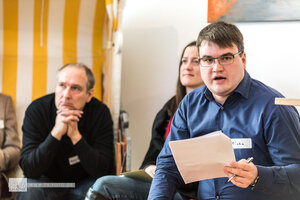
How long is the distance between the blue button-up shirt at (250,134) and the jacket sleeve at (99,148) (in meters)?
0.68

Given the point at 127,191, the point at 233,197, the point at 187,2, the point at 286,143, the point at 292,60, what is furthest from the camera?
the point at 187,2


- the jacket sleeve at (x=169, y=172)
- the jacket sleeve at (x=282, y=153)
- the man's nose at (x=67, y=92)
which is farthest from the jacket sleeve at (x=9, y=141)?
A: the jacket sleeve at (x=282, y=153)

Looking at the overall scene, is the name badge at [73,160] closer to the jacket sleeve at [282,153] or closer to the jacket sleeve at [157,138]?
the jacket sleeve at [157,138]

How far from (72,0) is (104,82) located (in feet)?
2.30

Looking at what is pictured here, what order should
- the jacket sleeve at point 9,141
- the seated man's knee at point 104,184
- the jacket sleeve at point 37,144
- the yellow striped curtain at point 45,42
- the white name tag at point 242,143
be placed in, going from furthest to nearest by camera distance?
the yellow striped curtain at point 45,42
the jacket sleeve at point 9,141
the jacket sleeve at point 37,144
the seated man's knee at point 104,184
the white name tag at point 242,143

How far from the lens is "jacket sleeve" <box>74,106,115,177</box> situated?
2.27 meters

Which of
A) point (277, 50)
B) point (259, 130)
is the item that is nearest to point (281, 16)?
point (277, 50)

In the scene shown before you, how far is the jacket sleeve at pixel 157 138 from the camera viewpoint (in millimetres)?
2357

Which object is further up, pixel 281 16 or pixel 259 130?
pixel 281 16

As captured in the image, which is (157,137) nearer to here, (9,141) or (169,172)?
(169,172)

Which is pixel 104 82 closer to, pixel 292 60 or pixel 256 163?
pixel 292 60

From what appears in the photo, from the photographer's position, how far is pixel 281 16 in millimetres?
2350

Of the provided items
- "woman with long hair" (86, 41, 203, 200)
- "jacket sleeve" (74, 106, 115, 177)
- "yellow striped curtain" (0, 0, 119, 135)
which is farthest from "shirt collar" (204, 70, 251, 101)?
"yellow striped curtain" (0, 0, 119, 135)

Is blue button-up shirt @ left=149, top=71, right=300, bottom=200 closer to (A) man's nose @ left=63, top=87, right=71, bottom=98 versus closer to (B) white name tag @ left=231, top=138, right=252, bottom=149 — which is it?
(B) white name tag @ left=231, top=138, right=252, bottom=149
